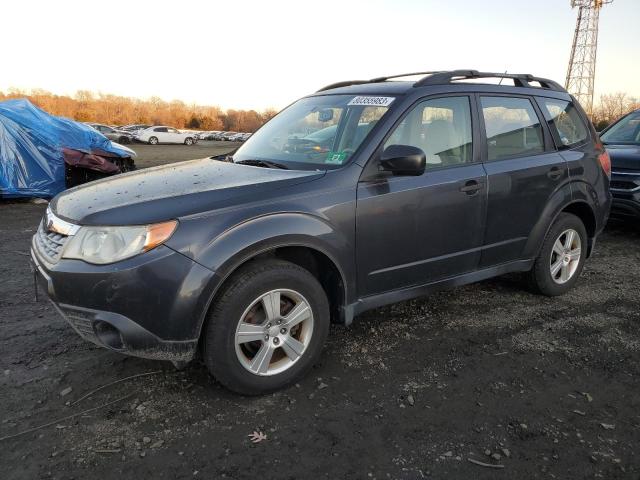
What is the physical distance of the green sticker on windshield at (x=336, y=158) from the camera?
322cm

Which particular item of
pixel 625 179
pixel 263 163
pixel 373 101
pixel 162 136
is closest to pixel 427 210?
pixel 373 101

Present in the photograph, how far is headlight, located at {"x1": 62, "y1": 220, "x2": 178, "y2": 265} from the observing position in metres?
2.52

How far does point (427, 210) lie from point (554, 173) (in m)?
1.50

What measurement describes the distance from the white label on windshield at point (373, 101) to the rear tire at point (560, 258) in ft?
6.38

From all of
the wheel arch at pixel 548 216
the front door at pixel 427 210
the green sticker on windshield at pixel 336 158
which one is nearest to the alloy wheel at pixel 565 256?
the wheel arch at pixel 548 216

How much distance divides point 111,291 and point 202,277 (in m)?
0.46

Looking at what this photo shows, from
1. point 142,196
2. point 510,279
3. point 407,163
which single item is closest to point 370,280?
point 407,163

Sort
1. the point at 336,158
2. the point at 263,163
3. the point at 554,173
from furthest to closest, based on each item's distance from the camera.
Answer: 1. the point at 554,173
2. the point at 263,163
3. the point at 336,158

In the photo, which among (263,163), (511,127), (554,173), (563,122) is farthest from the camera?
(563,122)

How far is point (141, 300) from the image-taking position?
2.51m

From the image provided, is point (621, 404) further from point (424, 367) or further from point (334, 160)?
point (334, 160)

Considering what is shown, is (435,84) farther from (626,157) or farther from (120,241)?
(626,157)

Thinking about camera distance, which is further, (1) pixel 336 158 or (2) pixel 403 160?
(1) pixel 336 158

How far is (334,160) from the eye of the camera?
3256 millimetres
